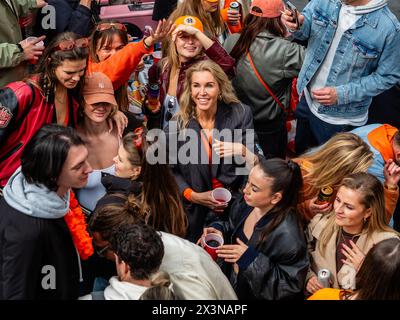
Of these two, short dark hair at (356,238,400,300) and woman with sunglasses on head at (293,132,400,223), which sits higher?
short dark hair at (356,238,400,300)

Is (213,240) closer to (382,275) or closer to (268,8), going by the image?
(382,275)

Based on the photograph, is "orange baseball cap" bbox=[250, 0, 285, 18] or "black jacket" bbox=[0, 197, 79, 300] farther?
"orange baseball cap" bbox=[250, 0, 285, 18]

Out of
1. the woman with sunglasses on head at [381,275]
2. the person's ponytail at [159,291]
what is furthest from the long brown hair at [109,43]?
the woman with sunglasses on head at [381,275]

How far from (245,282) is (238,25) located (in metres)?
2.85

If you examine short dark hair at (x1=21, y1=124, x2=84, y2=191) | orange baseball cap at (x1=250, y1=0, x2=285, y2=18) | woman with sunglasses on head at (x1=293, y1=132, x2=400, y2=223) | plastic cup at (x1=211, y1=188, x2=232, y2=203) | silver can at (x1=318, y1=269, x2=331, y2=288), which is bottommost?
plastic cup at (x1=211, y1=188, x2=232, y2=203)

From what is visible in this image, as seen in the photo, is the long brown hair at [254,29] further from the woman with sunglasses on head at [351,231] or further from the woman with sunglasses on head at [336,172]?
the woman with sunglasses on head at [351,231]

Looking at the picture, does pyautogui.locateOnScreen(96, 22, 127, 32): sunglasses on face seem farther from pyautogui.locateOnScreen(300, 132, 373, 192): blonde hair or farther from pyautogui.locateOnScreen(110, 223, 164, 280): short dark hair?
pyautogui.locateOnScreen(110, 223, 164, 280): short dark hair

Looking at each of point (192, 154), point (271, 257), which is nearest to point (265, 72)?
point (192, 154)

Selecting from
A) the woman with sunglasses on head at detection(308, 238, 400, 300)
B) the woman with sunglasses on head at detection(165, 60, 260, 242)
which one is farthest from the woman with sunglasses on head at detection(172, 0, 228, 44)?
the woman with sunglasses on head at detection(308, 238, 400, 300)

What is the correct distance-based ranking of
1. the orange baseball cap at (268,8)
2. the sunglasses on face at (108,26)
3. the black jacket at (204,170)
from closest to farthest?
the black jacket at (204,170)
the orange baseball cap at (268,8)
the sunglasses on face at (108,26)

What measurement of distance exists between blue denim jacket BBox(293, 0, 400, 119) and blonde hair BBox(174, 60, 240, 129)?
0.67m

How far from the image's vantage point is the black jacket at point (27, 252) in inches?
106

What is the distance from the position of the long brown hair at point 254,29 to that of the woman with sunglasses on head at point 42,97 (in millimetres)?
1285

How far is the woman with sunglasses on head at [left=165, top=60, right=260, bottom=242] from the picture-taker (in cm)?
381
